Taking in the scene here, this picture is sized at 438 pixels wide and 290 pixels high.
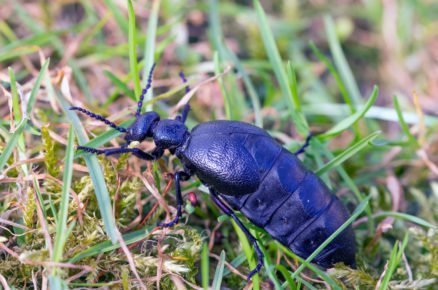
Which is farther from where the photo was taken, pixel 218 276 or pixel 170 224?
pixel 170 224

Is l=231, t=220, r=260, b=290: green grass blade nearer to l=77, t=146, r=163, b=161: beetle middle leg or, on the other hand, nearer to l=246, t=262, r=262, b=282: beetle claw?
l=246, t=262, r=262, b=282: beetle claw

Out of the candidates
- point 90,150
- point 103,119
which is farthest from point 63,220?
point 103,119

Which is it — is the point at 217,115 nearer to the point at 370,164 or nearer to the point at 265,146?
the point at 265,146

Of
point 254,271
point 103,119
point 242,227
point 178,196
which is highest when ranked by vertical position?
point 103,119

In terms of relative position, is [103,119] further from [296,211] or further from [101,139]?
[296,211]

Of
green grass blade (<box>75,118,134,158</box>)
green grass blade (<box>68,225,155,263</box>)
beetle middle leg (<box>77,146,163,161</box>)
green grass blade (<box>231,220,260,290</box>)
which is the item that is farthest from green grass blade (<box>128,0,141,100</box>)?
green grass blade (<box>231,220,260,290</box>)

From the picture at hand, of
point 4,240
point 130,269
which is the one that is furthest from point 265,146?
point 4,240
